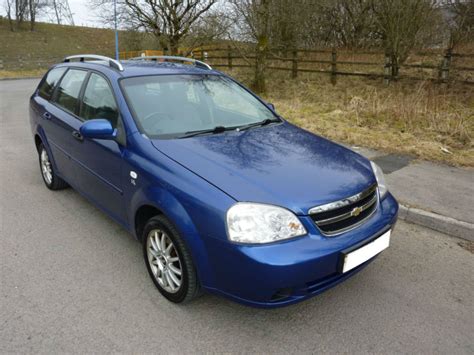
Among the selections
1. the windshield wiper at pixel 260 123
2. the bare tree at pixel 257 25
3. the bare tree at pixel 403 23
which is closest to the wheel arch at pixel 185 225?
the windshield wiper at pixel 260 123

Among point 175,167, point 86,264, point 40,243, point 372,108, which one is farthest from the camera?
point 372,108

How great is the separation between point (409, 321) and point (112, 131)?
8.40 ft

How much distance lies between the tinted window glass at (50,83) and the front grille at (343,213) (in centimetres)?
366

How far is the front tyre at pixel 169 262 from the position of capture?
2.48m

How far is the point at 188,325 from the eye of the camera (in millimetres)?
2494

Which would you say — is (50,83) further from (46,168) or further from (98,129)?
(98,129)

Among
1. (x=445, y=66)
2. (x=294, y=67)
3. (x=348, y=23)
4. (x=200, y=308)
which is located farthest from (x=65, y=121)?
(x=348, y=23)

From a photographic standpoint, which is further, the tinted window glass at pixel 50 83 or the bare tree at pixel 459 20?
the bare tree at pixel 459 20

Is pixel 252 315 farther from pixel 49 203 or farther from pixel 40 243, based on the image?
pixel 49 203

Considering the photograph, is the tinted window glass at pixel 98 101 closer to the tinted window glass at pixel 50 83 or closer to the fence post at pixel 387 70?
the tinted window glass at pixel 50 83

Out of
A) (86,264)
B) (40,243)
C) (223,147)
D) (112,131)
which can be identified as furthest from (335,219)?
(40,243)

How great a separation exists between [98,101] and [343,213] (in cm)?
240

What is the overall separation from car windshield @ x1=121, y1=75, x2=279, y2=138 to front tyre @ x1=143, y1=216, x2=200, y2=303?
752 millimetres

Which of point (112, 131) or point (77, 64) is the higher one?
point (77, 64)
